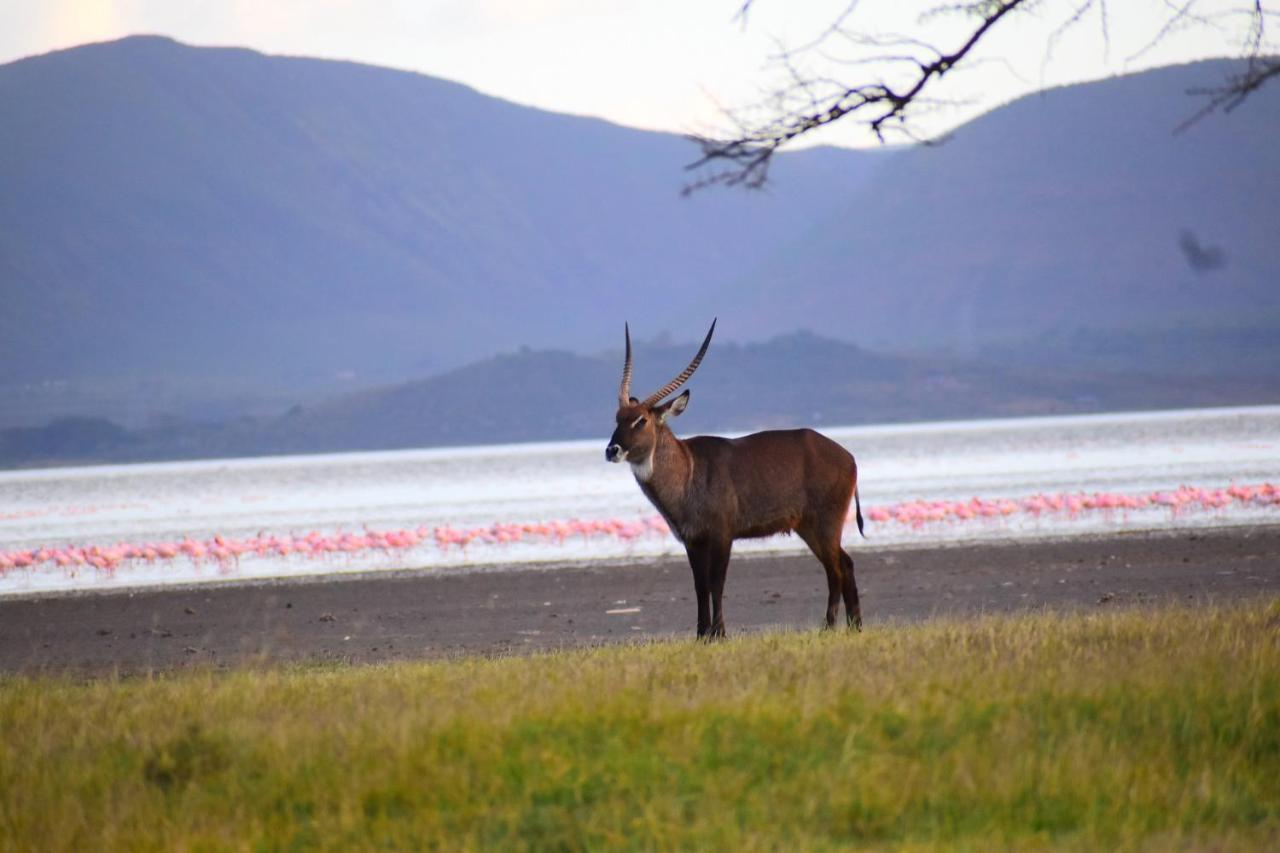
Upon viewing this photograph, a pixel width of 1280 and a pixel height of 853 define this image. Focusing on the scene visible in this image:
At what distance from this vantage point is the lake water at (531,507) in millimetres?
28906

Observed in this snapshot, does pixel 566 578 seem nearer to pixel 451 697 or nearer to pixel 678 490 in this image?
pixel 678 490

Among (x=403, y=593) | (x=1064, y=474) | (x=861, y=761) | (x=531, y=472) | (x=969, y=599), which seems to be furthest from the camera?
(x=531, y=472)

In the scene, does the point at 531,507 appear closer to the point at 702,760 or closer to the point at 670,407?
the point at 670,407

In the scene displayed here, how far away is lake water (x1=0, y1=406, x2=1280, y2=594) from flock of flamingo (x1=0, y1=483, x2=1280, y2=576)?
0.20 feet

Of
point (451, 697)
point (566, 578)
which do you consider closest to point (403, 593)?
point (566, 578)

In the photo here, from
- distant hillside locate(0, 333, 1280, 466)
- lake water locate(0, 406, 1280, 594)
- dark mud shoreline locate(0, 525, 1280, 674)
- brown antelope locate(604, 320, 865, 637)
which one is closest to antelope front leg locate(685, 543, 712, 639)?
brown antelope locate(604, 320, 865, 637)

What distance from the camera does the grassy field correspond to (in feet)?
22.0

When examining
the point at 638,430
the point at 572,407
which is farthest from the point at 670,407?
the point at 572,407

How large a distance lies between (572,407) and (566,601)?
170 meters

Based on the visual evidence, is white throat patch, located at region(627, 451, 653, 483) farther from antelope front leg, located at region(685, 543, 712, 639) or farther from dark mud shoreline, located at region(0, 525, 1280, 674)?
dark mud shoreline, located at region(0, 525, 1280, 674)

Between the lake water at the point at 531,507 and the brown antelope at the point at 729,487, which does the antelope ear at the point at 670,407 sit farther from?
the lake water at the point at 531,507

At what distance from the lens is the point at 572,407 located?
18988 centimetres

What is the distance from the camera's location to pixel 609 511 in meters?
46.3

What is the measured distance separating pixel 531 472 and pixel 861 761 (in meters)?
78.0
